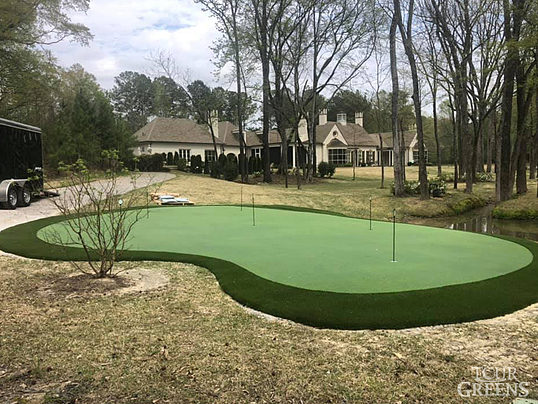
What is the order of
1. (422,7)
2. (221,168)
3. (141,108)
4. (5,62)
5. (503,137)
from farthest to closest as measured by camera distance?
(141,108)
(221,168)
(5,62)
(422,7)
(503,137)

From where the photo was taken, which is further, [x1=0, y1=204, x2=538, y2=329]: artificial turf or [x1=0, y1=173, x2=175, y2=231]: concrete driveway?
[x1=0, y1=173, x2=175, y2=231]: concrete driveway

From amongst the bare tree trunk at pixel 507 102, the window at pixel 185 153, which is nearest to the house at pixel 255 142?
the window at pixel 185 153

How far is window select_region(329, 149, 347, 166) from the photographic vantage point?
43.2 m

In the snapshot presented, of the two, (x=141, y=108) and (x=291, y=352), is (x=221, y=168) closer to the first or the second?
(x=291, y=352)

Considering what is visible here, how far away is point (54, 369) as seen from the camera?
2.98 m

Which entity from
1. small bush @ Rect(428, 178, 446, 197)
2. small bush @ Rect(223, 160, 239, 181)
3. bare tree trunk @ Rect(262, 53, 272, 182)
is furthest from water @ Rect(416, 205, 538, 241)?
small bush @ Rect(223, 160, 239, 181)

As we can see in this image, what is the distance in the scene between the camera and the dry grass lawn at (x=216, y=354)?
2660 millimetres

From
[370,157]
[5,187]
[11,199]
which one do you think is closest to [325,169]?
[370,157]

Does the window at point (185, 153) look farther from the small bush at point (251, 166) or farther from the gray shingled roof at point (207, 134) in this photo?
the small bush at point (251, 166)

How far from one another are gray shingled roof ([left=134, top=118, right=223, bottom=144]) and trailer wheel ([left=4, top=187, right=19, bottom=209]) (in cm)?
2596

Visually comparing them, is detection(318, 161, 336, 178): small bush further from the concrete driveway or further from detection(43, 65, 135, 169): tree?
the concrete driveway

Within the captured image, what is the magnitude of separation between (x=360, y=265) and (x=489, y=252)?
2.55 m

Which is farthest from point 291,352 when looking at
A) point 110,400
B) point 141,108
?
point 141,108

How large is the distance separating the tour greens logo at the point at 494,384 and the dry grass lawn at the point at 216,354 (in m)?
0.05
